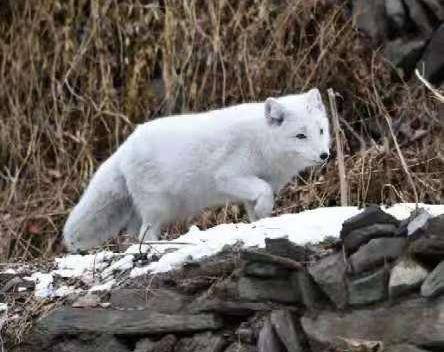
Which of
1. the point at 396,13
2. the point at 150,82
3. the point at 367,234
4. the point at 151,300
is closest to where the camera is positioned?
the point at 367,234

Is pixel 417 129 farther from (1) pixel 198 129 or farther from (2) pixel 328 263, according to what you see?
(2) pixel 328 263

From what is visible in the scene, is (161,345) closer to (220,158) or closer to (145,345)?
(145,345)

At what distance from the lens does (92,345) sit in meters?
5.52

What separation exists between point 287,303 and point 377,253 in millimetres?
462

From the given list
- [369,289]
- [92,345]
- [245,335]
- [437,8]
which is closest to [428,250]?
[369,289]

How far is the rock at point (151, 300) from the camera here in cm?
533

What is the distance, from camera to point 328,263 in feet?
15.9

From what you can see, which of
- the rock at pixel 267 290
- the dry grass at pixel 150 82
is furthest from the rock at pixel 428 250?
the dry grass at pixel 150 82

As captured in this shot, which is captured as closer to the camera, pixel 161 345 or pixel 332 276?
pixel 332 276

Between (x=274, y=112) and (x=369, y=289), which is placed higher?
(x=274, y=112)

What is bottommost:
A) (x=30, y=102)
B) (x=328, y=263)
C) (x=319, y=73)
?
(x=30, y=102)

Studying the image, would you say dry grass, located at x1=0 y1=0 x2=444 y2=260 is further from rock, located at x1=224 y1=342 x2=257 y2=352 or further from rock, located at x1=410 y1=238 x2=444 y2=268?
rock, located at x1=410 y1=238 x2=444 y2=268

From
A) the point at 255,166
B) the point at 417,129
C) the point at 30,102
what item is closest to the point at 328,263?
the point at 255,166

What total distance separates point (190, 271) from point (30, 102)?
4.63 meters
